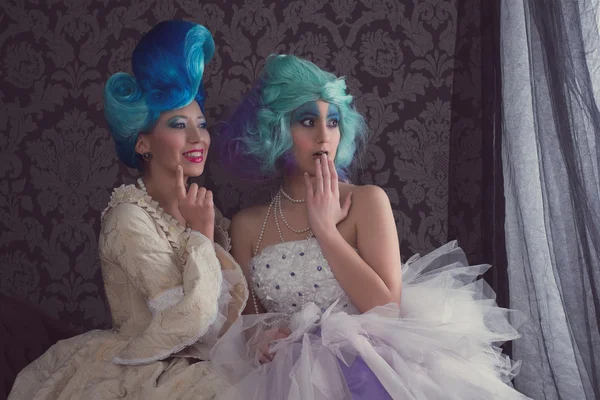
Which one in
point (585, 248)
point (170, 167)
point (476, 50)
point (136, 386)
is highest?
point (476, 50)

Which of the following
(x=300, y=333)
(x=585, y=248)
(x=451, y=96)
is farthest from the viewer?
(x=451, y=96)

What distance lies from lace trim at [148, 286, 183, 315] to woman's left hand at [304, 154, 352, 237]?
496 mm

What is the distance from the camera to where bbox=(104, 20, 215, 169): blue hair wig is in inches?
98.7

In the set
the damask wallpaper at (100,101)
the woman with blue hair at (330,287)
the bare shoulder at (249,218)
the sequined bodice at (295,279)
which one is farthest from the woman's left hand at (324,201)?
the damask wallpaper at (100,101)

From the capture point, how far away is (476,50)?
291cm

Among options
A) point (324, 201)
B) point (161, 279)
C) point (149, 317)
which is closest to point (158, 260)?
point (161, 279)

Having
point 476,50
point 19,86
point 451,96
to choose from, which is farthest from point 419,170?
point 19,86

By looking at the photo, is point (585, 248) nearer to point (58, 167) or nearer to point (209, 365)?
point (209, 365)

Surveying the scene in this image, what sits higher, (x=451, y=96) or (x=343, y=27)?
(x=343, y=27)

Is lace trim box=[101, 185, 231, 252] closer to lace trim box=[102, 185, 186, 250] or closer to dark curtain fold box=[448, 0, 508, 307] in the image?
lace trim box=[102, 185, 186, 250]

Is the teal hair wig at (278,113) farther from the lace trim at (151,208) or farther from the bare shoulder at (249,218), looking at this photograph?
the lace trim at (151,208)

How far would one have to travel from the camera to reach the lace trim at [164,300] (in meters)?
2.28

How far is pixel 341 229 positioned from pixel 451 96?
96 centimetres

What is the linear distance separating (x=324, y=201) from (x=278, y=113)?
0.37 m
